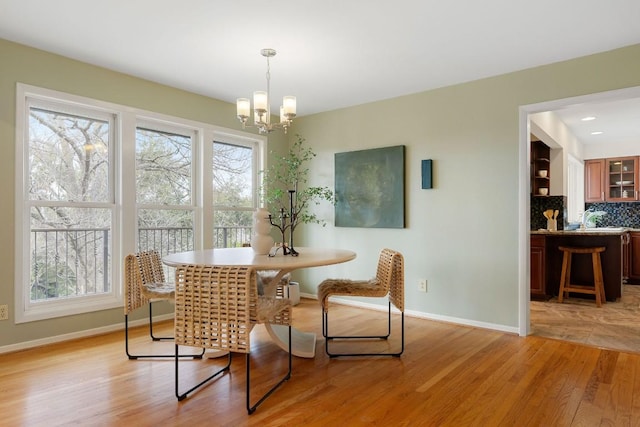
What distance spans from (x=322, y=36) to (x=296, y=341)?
90.5 inches

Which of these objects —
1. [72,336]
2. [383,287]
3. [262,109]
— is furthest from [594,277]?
[72,336]

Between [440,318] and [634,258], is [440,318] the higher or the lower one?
the lower one

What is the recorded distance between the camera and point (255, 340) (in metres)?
3.38

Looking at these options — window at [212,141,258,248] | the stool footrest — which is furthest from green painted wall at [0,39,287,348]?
the stool footrest

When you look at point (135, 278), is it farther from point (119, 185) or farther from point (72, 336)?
point (119, 185)

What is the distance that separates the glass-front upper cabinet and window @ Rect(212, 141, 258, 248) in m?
6.28

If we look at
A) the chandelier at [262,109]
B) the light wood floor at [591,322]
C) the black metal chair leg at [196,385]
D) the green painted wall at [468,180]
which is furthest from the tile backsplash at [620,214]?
the black metal chair leg at [196,385]

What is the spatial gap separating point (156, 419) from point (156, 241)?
2.31m

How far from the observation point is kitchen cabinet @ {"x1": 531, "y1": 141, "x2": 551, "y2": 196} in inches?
230

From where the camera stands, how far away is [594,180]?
7.29 m

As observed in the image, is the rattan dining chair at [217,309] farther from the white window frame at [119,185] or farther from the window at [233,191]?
the window at [233,191]

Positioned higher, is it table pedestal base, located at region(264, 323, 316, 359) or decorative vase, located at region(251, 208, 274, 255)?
decorative vase, located at region(251, 208, 274, 255)

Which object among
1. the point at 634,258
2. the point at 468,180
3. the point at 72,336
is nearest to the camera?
the point at 72,336

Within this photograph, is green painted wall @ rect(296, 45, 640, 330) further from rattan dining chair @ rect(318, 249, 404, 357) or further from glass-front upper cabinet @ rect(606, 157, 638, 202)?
glass-front upper cabinet @ rect(606, 157, 638, 202)
